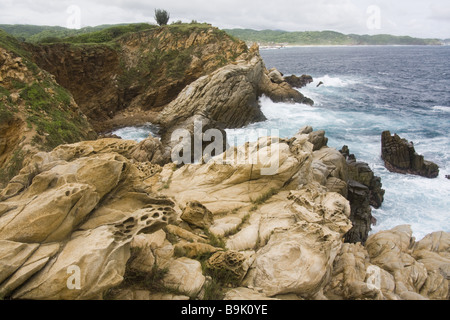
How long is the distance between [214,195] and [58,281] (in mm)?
7073

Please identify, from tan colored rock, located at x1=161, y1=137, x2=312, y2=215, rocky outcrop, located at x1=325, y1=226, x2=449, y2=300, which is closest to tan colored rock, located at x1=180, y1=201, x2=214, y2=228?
tan colored rock, located at x1=161, y1=137, x2=312, y2=215

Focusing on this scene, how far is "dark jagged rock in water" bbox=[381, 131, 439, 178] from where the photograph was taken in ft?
71.0

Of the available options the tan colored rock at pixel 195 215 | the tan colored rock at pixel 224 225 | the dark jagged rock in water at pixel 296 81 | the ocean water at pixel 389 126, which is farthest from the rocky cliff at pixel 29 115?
the dark jagged rock in water at pixel 296 81

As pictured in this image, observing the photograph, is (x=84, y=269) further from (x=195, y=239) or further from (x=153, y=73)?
(x=153, y=73)

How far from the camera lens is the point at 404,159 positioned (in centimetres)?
2270

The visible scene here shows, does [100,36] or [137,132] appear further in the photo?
[100,36]

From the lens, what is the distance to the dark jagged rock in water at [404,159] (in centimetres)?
2164

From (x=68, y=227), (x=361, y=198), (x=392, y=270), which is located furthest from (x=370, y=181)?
(x=68, y=227)

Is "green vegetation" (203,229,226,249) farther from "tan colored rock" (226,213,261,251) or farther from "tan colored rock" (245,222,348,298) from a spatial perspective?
"tan colored rock" (245,222,348,298)

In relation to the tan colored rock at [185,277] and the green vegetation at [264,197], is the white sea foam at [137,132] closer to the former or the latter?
the green vegetation at [264,197]

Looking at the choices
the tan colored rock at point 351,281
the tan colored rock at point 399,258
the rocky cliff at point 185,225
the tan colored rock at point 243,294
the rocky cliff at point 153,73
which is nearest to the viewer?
the rocky cliff at point 185,225

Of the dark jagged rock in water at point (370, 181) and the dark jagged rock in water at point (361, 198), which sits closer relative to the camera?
the dark jagged rock in water at point (361, 198)

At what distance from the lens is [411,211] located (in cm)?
1784
